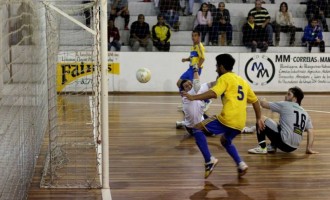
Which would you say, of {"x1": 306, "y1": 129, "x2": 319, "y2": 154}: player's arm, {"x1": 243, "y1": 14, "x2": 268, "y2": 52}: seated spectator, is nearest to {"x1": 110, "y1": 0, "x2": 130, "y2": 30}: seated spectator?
{"x1": 243, "y1": 14, "x2": 268, "y2": 52}: seated spectator

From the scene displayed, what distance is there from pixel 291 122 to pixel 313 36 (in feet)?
33.7

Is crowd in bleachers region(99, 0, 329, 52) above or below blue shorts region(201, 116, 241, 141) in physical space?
above

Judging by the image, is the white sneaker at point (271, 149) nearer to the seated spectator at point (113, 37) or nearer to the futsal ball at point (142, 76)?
the futsal ball at point (142, 76)

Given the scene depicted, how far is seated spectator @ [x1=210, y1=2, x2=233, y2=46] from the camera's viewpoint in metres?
17.2

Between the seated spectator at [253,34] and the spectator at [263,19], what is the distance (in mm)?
106

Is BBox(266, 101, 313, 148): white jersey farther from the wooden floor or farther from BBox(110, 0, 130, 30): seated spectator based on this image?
BBox(110, 0, 130, 30): seated spectator

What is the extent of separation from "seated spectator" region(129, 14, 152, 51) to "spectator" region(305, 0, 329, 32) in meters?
5.26

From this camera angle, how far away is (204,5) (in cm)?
1723

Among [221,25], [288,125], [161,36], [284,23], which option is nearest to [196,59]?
[288,125]

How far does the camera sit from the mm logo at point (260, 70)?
53.8 feet

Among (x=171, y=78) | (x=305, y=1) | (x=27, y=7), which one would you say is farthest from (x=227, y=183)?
(x=305, y=1)

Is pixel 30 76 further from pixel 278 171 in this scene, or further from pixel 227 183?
pixel 278 171

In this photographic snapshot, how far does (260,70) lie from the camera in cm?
1647

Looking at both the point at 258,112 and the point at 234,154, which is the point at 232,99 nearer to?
the point at 258,112
